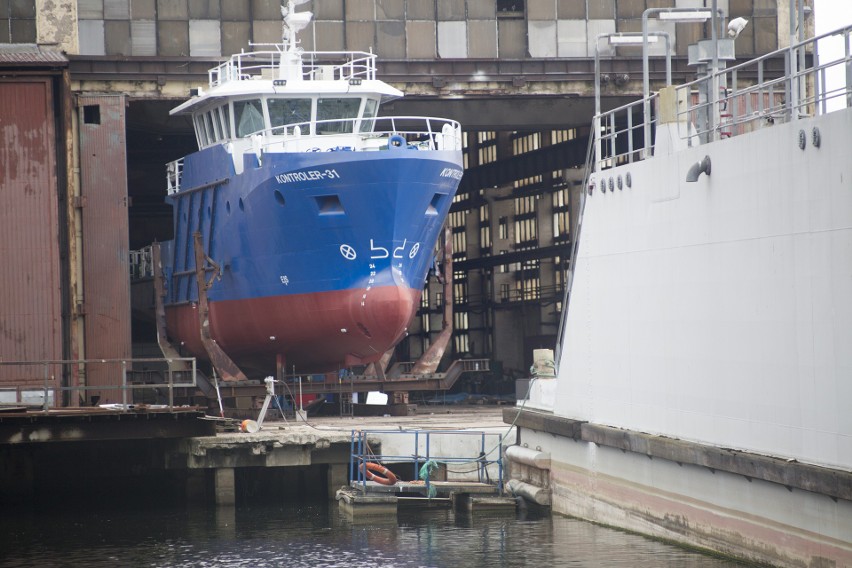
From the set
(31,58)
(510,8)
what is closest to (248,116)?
(31,58)

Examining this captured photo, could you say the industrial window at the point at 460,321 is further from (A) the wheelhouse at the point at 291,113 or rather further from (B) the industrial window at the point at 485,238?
(A) the wheelhouse at the point at 291,113

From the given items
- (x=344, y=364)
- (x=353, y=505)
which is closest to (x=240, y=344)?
(x=344, y=364)

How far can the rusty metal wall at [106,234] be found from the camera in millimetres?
27422

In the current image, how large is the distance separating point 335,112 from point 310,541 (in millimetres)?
14115

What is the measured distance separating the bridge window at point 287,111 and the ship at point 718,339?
1167cm

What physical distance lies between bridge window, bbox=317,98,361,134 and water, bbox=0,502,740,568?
11.0m

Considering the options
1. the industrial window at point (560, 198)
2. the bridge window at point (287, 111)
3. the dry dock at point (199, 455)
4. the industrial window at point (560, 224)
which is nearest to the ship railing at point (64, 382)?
the dry dock at point (199, 455)

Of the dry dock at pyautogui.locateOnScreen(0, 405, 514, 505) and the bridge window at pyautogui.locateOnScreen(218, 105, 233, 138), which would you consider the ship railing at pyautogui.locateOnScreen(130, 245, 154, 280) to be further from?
the dry dock at pyautogui.locateOnScreen(0, 405, 514, 505)

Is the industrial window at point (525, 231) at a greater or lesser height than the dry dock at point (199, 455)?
greater

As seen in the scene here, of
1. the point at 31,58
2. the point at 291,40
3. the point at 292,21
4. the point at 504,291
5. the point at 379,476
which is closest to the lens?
the point at 379,476

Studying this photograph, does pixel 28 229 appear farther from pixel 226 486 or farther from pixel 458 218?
pixel 458 218

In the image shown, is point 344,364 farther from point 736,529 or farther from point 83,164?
point 736,529

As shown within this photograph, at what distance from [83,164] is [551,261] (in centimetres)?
1773

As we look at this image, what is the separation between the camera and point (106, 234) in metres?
27.7
